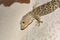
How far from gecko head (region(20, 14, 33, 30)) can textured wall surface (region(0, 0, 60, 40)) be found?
0.09ft

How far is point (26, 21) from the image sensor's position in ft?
3.13

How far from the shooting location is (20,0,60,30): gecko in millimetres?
940

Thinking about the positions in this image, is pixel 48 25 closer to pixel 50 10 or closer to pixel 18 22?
pixel 50 10

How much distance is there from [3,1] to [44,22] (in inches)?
19.6

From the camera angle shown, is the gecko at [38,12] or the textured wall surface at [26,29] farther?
the gecko at [38,12]

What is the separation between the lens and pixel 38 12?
3.19 feet

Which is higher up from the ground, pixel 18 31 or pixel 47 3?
pixel 47 3

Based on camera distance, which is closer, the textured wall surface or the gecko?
the textured wall surface

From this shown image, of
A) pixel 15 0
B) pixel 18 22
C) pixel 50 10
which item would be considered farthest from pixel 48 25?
pixel 15 0

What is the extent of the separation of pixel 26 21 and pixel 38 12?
93 mm

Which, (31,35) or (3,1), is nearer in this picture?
(31,35)

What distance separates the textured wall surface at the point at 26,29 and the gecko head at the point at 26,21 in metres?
0.03

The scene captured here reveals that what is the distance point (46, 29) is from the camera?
0.81m

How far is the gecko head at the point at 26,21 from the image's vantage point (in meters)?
0.94
